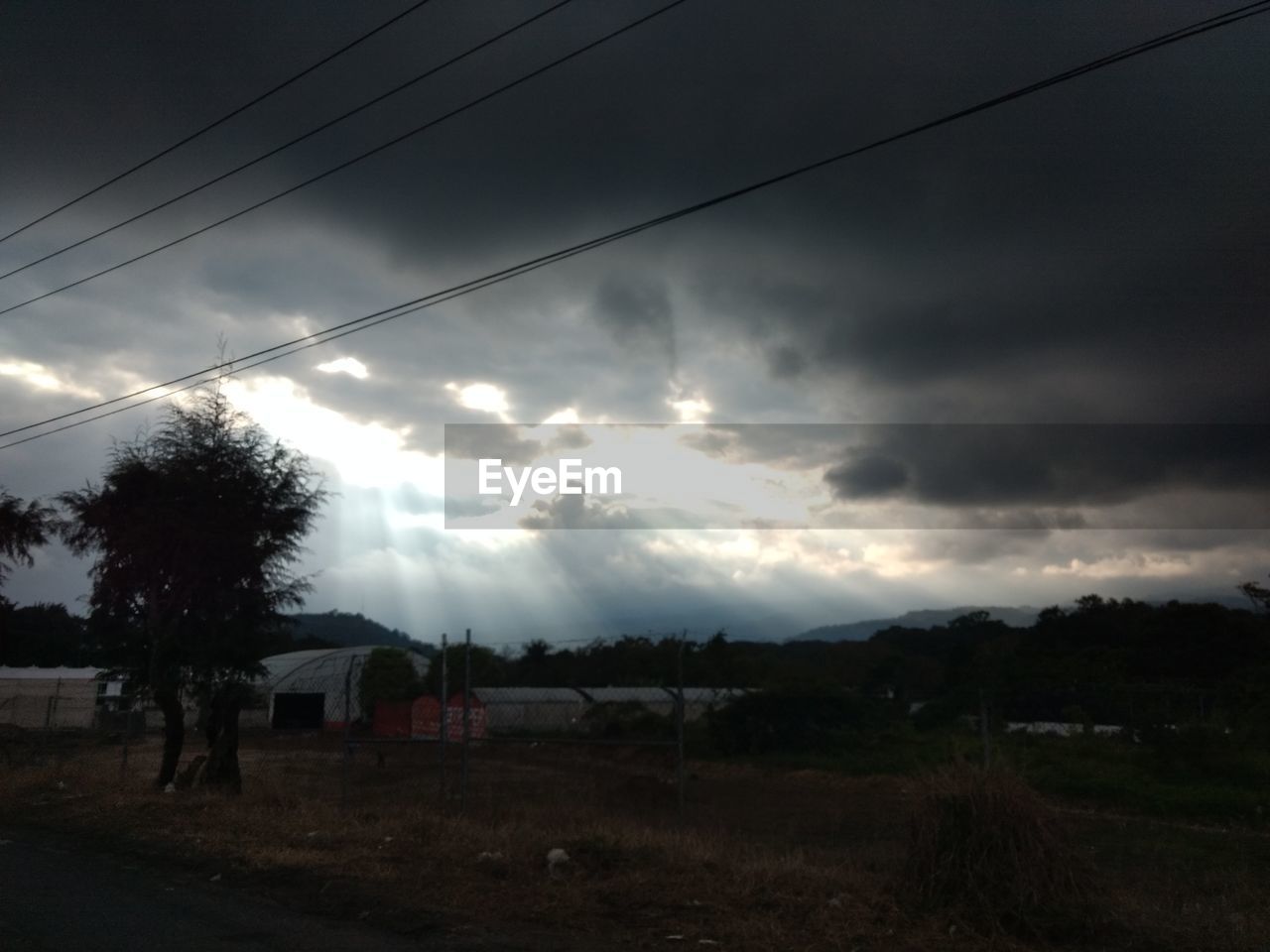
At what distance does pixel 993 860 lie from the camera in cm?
855

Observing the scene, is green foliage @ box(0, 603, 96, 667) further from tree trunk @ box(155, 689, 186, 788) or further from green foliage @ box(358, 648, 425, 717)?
tree trunk @ box(155, 689, 186, 788)

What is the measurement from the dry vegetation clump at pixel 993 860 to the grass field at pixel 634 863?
8 centimetres

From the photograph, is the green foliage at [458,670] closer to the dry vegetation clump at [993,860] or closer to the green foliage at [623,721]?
the green foliage at [623,721]

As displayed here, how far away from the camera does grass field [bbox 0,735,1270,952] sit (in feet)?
27.6

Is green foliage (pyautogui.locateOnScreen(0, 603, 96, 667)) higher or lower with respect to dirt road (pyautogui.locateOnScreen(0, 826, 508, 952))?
higher

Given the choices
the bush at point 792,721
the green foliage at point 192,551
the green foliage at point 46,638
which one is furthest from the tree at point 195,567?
the green foliage at point 46,638

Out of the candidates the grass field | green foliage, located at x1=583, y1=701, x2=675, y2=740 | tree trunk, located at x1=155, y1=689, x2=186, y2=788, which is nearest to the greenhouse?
green foliage, located at x1=583, y1=701, x2=675, y2=740

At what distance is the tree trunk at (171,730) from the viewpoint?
18.1 metres

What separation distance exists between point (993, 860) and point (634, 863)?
12.6 ft

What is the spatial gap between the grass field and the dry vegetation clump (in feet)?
0.27

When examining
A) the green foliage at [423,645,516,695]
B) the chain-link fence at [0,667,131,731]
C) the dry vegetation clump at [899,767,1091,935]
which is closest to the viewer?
the dry vegetation clump at [899,767,1091,935]

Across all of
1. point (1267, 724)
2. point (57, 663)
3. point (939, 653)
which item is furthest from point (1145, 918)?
point (57, 663)

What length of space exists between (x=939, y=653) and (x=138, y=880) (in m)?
66.6

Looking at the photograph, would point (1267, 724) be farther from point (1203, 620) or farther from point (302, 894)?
point (1203, 620)
